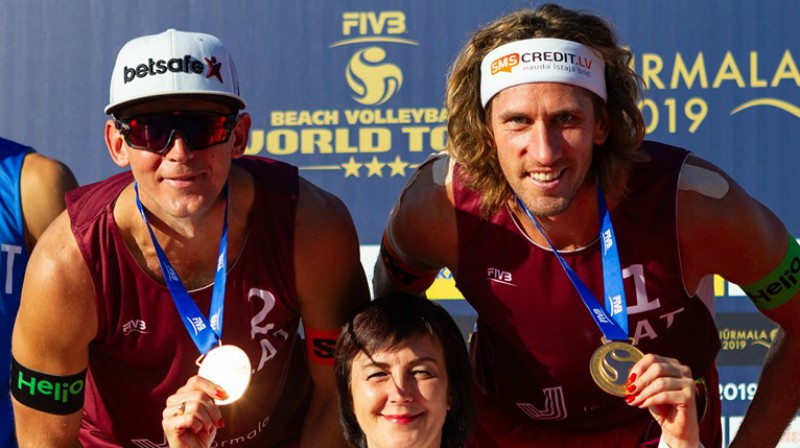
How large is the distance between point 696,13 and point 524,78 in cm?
187

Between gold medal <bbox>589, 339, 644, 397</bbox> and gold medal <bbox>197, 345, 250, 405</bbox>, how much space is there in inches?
32.0

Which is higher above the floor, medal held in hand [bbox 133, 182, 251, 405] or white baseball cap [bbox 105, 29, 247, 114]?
white baseball cap [bbox 105, 29, 247, 114]

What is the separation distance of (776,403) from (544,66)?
1117 mm

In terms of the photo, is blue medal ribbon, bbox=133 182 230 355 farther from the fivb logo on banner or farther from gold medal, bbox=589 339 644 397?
the fivb logo on banner

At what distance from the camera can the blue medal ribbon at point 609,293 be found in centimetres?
234

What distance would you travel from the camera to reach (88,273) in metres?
2.27

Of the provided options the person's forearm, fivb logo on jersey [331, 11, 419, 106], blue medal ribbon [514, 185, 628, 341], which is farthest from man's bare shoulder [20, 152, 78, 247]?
the person's forearm

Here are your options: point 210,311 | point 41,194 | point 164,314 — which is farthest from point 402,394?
point 41,194

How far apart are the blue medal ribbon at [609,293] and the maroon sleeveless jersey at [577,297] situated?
4 cm

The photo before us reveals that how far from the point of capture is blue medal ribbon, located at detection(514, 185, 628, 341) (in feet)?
7.66

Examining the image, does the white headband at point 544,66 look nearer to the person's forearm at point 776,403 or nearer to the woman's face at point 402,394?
the woman's face at point 402,394

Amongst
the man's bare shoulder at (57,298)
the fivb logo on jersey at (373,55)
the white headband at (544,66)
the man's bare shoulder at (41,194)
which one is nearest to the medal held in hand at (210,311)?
the man's bare shoulder at (57,298)

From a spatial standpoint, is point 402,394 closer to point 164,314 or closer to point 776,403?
point 164,314

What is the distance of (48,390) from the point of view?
2373 millimetres
